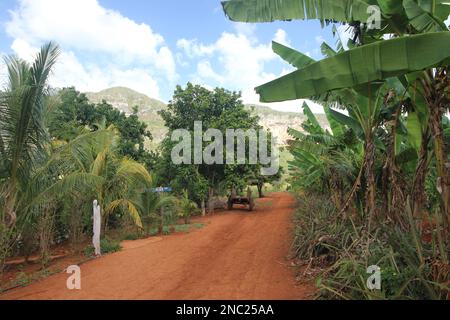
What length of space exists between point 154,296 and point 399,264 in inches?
146

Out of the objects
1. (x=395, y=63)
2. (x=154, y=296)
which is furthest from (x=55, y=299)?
(x=395, y=63)

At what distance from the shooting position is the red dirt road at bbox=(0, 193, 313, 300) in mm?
5965

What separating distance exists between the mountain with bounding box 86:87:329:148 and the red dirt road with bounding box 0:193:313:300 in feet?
224

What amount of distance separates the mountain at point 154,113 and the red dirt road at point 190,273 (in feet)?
224

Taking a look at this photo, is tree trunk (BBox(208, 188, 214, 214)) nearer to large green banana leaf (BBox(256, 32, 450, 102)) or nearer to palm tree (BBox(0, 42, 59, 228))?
palm tree (BBox(0, 42, 59, 228))

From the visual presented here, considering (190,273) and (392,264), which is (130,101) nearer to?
(190,273)

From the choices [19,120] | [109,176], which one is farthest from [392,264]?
[109,176]

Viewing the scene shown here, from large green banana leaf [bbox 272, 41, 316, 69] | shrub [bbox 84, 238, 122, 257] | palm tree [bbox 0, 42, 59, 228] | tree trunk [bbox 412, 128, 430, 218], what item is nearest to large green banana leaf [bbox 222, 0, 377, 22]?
tree trunk [bbox 412, 128, 430, 218]

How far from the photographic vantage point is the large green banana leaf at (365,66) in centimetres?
403

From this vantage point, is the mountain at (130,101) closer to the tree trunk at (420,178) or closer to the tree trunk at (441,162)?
the tree trunk at (420,178)

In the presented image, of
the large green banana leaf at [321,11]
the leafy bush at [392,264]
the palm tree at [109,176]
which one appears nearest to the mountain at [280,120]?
the palm tree at [109,176]

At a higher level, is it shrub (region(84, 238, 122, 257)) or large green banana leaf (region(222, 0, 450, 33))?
large green banana leaf (region(222, 0, 450, 33))

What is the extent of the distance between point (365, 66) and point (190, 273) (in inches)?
199
